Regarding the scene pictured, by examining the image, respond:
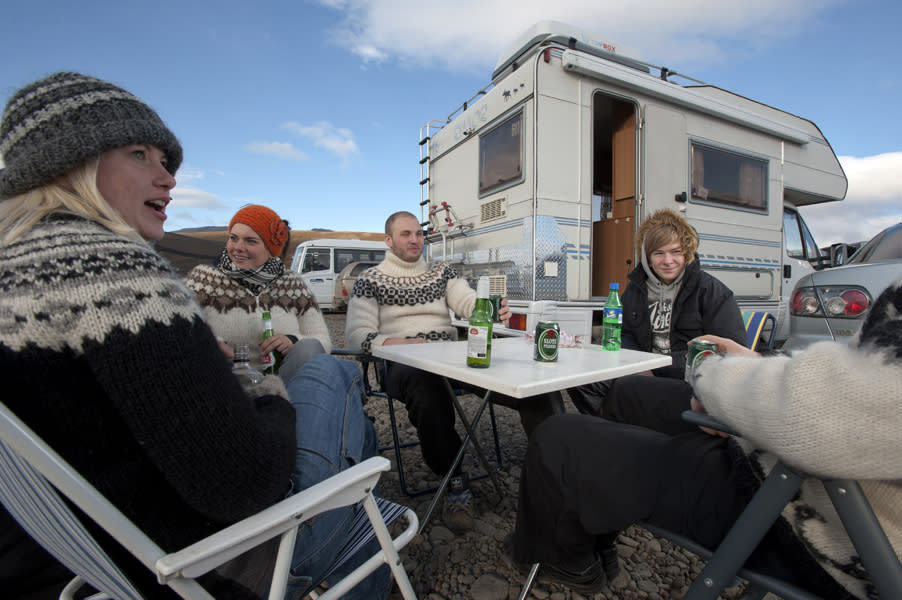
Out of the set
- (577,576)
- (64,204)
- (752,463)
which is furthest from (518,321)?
(64,204)

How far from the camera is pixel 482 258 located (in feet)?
14.9

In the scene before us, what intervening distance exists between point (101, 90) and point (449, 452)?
173 centimetres

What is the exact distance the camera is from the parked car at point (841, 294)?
96.1 inches

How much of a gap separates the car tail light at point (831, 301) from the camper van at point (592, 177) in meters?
1.17

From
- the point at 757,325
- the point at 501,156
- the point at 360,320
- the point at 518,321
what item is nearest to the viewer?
the point at 360,320

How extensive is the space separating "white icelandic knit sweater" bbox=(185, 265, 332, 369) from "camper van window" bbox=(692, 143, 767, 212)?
13.5ft

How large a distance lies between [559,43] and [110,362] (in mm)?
4441

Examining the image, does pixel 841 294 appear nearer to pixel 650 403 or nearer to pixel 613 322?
pixel 613 322

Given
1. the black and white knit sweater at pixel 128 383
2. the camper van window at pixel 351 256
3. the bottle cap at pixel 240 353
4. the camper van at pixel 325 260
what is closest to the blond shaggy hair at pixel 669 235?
the bottle cap at pixel 240 353

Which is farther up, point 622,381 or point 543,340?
point 543,340

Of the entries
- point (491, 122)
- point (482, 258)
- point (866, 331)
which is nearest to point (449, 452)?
point (866, 331)

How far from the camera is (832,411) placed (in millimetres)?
651

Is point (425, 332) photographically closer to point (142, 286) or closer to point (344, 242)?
point (142, 286)

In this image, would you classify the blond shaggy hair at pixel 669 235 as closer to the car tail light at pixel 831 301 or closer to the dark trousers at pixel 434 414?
the car tail light at pixel 831 301
